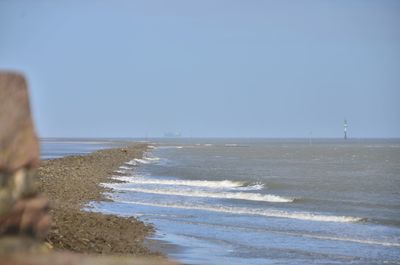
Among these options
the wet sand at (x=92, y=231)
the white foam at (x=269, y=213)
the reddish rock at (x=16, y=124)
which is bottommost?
the white foam at (x=269, y=213)

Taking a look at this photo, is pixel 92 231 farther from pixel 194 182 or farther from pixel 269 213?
pixel 194 182

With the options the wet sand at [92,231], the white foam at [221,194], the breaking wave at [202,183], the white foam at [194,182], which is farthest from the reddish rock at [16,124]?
the white foam at [194,182]

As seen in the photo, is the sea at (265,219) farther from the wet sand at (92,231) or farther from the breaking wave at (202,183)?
the wet sand at (92,231)

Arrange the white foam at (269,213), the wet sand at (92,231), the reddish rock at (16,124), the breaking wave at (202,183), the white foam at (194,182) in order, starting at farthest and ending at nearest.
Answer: the white foam at (194,182), the breaking wave at (202,183), the white foam at (269,213), the wet sand at (92,231), the reddish rock at (16,124)

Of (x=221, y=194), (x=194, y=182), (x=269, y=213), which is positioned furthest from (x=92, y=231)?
(x=194, y=182)

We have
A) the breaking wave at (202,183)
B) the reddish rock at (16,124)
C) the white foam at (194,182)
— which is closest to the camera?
the reddish rock at (16,124)

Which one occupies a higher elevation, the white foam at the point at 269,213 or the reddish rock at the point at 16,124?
the reddish rock at the point at 16,124

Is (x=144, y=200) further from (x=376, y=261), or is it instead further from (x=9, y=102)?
(x=9, y=102)

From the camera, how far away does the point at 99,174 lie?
46625 mm

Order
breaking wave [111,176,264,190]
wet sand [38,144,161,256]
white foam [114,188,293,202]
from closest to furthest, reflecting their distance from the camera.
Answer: wet sand [38,144,161,256]
white foam [114,188,293,202]
breaking wave [111,176,264,190]

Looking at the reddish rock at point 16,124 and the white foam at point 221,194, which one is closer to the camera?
the reddish rock at point 16,124

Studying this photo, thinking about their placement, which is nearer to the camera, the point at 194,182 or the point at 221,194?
the point at 221,194

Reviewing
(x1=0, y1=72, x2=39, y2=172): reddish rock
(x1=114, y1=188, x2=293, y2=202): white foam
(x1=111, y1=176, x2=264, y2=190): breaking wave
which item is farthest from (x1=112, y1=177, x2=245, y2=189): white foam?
(x1=0, y1=72, x2=39, y2=172): reddish rock

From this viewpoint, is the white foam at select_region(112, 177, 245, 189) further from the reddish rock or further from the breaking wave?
the reddish rock
